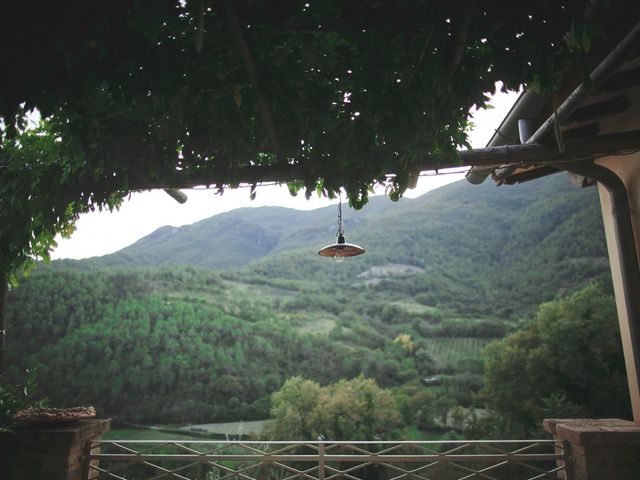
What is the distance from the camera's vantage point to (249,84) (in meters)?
2.18

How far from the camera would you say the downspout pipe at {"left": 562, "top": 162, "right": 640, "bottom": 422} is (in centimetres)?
306

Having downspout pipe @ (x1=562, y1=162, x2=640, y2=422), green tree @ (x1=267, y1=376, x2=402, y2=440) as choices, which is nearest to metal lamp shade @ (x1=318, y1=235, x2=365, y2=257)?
downspout pipe @ (x1=562, y1=162, x2=640, y2=422)

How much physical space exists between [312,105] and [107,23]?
111 cm

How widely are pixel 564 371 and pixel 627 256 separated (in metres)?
17.8

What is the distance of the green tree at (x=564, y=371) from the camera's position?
17250mm

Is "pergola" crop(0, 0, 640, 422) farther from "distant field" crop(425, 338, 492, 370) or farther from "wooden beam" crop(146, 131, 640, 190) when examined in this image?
"distant field" crop(425, 338, 492, 370)

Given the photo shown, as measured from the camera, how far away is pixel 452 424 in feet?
71.9

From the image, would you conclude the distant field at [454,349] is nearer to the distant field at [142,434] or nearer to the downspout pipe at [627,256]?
the distant field at [142,434]

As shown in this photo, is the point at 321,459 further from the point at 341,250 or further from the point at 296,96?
the point at 296,96

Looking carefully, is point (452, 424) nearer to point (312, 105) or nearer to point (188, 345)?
point (188, 345)

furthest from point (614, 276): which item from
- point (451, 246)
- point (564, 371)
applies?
point (451, 246)

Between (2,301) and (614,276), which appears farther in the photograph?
(614,276)

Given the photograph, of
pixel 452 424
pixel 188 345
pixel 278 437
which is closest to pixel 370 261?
pixel 188 345

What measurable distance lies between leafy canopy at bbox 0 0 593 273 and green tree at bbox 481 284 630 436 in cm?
1735
